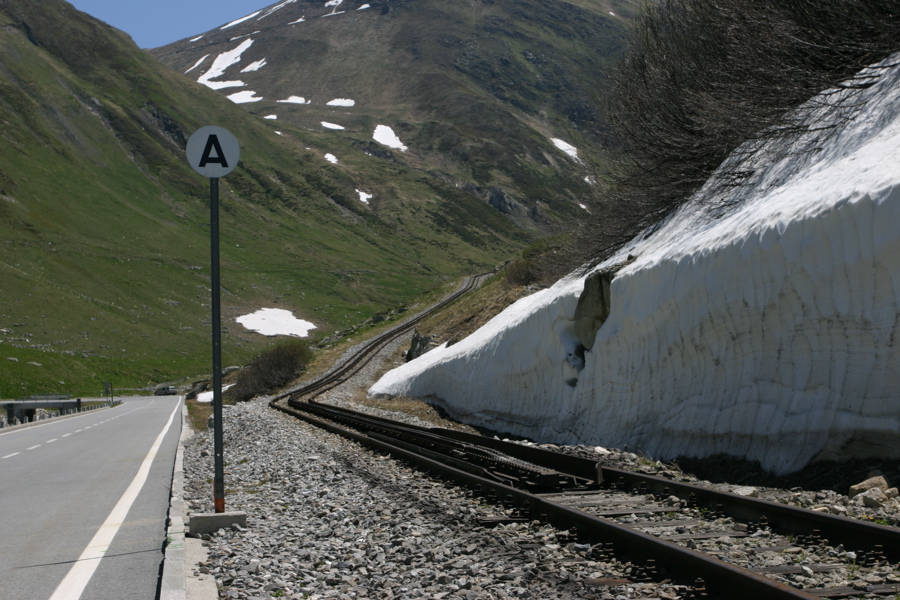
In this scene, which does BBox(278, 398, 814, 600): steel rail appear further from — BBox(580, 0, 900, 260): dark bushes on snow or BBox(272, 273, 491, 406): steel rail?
BBox(272, 273, 491, 406): steel rail

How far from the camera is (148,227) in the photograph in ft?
394

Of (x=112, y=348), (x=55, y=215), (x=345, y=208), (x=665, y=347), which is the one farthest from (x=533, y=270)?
(x=345, y=208)

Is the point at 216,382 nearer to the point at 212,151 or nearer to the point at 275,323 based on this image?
the point at 212,151

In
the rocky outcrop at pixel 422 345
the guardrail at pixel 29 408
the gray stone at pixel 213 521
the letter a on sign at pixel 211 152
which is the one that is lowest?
the guardrail at pixel 29 408

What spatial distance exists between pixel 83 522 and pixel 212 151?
4709mm

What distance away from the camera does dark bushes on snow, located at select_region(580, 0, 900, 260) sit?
12.9 m

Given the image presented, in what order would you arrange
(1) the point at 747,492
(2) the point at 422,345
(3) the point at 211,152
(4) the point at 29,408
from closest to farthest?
1. (1) the point at 747,492
2. (3) the point at 211,152
3. (2) the point at 422,345
4. (4) the point at 29,408

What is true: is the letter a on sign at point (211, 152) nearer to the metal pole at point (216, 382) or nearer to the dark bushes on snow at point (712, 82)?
the metal pole at point (216, 382)

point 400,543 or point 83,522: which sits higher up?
point 400,543

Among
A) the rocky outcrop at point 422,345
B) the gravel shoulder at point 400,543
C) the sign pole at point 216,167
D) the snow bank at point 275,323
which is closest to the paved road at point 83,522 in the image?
the gravel shoulder at point 400,543

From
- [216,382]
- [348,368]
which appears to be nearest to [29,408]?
[348,368]

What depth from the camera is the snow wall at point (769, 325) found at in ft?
27.2

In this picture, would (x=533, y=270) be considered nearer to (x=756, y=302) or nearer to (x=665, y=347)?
(x=665, y=347)

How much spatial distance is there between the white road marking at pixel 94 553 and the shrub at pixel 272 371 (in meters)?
32.1
